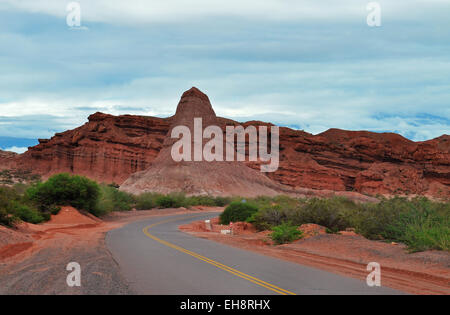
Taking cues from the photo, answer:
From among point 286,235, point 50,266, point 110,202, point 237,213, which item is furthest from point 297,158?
point 50,266

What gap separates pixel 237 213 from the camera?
123 feet

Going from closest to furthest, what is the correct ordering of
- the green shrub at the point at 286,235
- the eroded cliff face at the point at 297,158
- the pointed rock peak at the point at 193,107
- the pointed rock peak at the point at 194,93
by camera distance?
the green shrub at the point at 286,235, the pointed rock peak at the point at 193,107, the pointed rock peak at the point at 194,93, the eroded cliff face at the point at 297,158

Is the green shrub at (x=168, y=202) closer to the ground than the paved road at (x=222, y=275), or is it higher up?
closer to the ground

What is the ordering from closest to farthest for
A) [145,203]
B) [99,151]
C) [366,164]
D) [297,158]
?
1. [145,203]
2. [99,151]
3. [297,158]
4. [366,164]

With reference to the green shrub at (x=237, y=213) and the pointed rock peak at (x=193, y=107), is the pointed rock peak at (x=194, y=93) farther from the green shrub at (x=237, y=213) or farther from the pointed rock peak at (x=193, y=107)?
the green shrub at (x=237, y=213)

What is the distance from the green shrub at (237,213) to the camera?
120ft

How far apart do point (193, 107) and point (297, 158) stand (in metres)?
29.2

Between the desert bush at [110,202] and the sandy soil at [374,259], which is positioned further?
the desert bush at [110,202]

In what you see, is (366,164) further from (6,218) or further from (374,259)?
(374,259)

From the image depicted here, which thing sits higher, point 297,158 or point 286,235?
point 297,158

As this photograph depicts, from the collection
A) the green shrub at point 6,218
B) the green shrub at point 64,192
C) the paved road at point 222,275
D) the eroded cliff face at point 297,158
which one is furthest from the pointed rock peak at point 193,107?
the paved road at point 222,275

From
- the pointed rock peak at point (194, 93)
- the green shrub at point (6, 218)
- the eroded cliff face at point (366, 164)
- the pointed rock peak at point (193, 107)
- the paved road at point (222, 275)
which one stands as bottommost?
the paved road at point (222, 275)

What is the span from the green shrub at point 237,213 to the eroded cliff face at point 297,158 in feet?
226

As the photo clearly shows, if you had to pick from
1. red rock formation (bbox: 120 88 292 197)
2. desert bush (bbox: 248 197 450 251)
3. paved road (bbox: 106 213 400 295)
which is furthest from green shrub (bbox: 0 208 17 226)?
red rock formation (bbox: 120 88 292 197)
